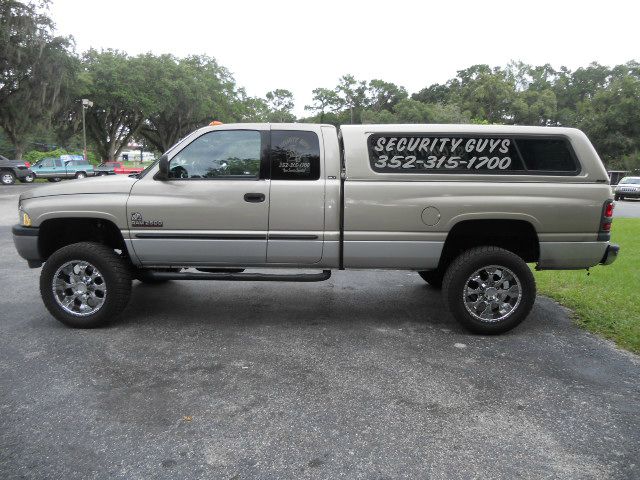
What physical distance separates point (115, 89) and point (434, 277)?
36.0 meters

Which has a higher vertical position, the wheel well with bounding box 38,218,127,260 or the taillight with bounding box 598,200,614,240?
the taillight with bounding box 598,200,614,240

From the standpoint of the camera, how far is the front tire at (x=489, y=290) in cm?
468

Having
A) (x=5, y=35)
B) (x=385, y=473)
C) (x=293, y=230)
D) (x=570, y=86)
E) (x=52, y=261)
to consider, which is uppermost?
(x=570, y=86)

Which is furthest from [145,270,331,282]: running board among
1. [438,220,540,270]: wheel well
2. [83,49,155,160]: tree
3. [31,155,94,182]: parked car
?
[83,49,155,160]: tree

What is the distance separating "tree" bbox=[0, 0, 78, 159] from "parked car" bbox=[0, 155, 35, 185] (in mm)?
3067

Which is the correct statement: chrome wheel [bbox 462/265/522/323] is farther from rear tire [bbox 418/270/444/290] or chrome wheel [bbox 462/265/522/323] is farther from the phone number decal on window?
rear tire [bbox 418/270/444/290]

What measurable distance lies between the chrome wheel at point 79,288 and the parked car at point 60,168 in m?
30.7

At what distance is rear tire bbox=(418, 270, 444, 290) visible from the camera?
6359mm

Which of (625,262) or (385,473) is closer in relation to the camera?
(385,473)

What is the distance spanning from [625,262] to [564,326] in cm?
381

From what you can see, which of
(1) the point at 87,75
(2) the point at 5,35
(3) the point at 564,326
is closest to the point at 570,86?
(1) the point at 87,75

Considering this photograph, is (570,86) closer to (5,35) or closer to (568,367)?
(5,35)

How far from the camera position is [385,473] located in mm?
2625

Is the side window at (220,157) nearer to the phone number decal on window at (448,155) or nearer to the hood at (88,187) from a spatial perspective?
the hood at (88,187)
